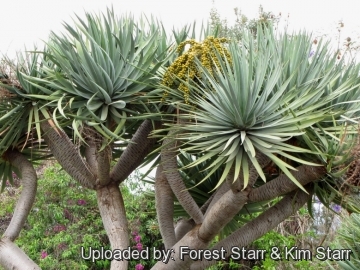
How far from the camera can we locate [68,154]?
12.1ft

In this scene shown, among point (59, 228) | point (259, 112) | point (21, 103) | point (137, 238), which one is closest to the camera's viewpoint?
point (259, 112)

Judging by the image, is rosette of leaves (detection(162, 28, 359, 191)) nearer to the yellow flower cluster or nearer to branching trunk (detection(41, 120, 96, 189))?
the yellow flower cluster

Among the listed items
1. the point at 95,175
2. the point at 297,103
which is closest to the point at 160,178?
the point at 95,175

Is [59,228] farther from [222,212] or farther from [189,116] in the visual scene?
[189,116]

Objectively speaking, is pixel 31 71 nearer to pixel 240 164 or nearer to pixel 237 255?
pixel 240 164

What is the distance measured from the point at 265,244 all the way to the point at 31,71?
4.49 meters

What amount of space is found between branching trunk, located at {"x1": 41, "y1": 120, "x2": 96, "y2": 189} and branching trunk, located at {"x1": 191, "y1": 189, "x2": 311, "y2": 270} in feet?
3.53

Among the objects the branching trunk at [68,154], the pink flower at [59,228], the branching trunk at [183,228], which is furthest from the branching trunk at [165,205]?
the pink flower at [59,228]

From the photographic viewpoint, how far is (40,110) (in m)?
3.56

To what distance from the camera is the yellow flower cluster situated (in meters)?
3.08

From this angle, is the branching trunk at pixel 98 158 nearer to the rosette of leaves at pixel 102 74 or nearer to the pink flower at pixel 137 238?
the rosette of leaves at pixel 102 74

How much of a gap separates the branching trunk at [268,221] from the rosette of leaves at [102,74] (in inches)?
42.3

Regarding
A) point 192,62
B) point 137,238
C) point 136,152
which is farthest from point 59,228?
point 192,62

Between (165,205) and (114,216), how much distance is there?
385 millimetres
